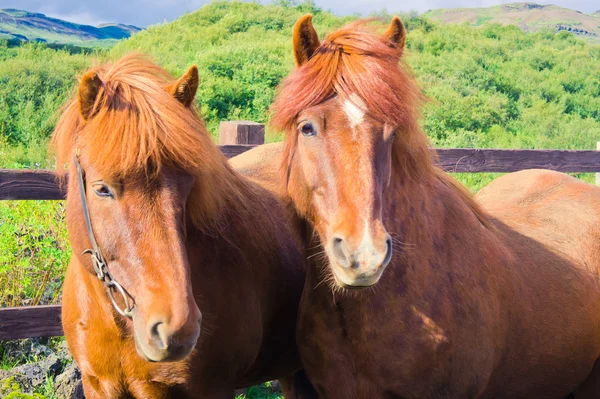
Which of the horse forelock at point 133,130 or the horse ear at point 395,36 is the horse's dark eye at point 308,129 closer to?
the horse forelock at point 133,130

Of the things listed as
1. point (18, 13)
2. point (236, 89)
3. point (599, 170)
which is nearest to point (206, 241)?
point (599, 170)

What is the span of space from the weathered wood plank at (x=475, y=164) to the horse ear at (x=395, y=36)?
7.30 ft

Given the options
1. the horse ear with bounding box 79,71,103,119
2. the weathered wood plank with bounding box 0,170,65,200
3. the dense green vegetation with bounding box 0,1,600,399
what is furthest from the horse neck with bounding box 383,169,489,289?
the dense green vegetation with bounding box 0,1,600,399

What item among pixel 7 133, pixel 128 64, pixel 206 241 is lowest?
pixel 7 133

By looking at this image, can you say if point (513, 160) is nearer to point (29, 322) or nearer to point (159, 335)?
point (29, 322)

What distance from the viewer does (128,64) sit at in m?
2.73

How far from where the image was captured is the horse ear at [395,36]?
9.29ft

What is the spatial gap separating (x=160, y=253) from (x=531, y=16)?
3188 inches

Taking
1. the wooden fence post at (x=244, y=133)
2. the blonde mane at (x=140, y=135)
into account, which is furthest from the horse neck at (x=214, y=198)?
the wooden fence post at (x=244, y=133)

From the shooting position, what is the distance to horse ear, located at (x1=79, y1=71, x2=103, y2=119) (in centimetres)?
242

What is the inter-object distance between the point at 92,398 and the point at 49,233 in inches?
109

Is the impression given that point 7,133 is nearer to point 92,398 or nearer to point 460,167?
point 460,167

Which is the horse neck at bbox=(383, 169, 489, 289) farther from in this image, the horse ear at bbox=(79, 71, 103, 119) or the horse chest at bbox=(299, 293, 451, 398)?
the horse ear at bbox=(79, 71, 103, 119)

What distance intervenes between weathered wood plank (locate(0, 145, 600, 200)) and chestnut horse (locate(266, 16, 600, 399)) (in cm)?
207
